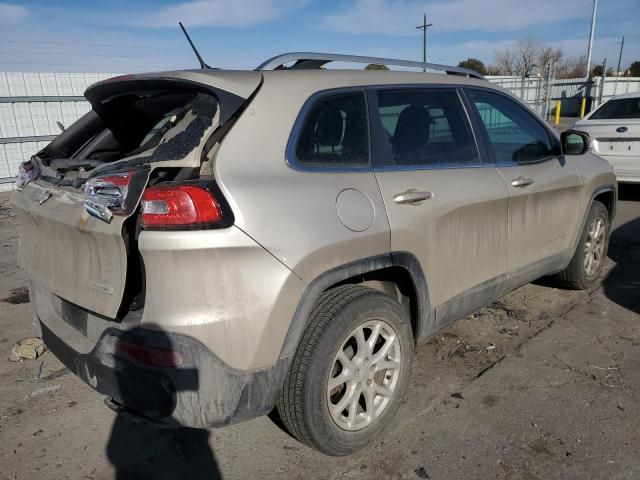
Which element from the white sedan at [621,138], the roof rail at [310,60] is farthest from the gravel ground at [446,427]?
the white sedan at [621,138]

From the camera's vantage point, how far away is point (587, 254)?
4.43 meters

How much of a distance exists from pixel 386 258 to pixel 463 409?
106cm

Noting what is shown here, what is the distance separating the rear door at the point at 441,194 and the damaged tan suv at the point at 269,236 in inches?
0.5

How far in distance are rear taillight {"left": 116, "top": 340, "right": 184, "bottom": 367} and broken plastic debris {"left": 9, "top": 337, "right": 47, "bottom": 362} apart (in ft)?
6.67

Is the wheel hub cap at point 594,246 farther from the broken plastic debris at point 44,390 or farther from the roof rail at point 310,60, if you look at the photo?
the broken plastic debris at point 44,390

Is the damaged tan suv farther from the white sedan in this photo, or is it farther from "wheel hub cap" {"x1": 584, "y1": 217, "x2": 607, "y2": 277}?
the white sedan

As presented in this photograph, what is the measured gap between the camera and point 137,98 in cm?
284

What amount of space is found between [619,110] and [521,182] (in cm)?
609

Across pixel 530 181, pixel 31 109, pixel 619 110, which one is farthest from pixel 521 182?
pixel 31 109

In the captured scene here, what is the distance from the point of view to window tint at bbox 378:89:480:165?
8.98ft

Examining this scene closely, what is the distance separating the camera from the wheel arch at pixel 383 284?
7.00ft

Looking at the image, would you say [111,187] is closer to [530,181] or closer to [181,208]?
[181,208]

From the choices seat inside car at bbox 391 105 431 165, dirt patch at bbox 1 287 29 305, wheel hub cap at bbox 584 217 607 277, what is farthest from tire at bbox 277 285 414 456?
dirt patch at bbox 1 287 29 305

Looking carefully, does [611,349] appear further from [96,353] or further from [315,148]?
[96,353]
